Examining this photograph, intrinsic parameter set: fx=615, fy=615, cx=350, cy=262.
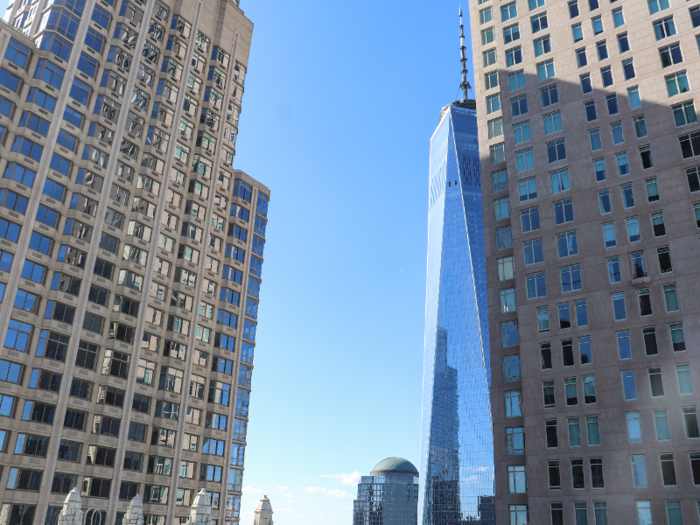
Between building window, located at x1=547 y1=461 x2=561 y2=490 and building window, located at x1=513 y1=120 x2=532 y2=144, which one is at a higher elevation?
building window, located at x1=513 y1=120 x2=532 y2=144

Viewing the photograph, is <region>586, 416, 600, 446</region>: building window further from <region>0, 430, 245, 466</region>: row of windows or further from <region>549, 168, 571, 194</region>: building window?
<region>0, 430, 245, 466</region>: row of windows

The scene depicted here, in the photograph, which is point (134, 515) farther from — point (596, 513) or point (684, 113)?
point (684, 113)

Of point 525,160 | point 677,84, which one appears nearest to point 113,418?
point 525,160

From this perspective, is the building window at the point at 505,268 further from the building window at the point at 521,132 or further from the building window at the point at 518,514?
the building window at the point at 518,514

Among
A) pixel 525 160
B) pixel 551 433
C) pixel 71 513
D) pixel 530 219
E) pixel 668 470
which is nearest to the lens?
pixel 71 513

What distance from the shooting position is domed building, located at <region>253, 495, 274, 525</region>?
57.8 metres

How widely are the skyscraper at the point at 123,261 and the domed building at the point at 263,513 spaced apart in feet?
58.2

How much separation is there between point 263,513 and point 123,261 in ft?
112

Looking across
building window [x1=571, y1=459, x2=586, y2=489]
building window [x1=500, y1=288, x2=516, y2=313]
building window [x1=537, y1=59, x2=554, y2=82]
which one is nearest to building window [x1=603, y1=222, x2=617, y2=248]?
building window [x1=500, y1=288, x2=516, y2=313]

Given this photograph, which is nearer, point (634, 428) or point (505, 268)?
point (634, 428)

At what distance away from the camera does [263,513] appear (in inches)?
2288

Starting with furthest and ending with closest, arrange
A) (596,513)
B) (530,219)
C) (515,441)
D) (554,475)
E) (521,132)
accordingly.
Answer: (521,132) → (530,219) → (515,441) → (554,475) → (596,513)

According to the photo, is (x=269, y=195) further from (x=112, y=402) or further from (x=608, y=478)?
(x=608, y=478)

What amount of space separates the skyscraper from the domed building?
17.7 metres
